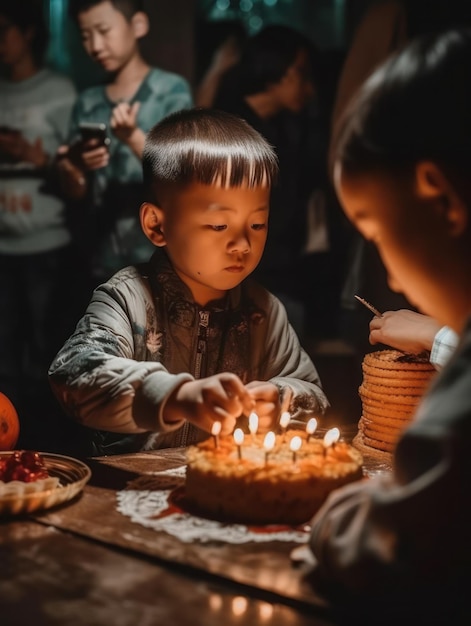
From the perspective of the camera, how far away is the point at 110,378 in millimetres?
2137

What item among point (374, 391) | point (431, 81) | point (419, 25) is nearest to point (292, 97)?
point (419, 25)

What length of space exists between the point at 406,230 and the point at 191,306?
1430 millimetres

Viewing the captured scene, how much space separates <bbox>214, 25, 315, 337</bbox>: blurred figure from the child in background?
3561 mm

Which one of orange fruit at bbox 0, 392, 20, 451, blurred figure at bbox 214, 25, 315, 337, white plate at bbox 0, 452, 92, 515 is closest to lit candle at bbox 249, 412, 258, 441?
white plate at bbox 0, 452, 92, 515

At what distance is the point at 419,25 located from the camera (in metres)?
4.29

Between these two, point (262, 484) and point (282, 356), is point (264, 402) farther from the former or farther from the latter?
point (282, 356)

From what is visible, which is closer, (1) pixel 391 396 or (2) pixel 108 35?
(1) pixel 391 396

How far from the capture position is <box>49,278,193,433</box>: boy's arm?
2.01 meters

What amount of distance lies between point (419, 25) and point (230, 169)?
224 centimetres

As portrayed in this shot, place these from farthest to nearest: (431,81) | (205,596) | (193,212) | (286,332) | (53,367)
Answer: (286,332) → (193,212) → (53,367) → (205,596) → (431,81)

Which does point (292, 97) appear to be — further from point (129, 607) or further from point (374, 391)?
point (129, 607)

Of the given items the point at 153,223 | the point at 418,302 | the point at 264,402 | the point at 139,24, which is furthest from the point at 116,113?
the point at 418,302

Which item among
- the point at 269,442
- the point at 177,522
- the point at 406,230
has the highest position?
the point at 406,230

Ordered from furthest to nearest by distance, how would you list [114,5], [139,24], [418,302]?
[139,24], [114,5], [418,302]
